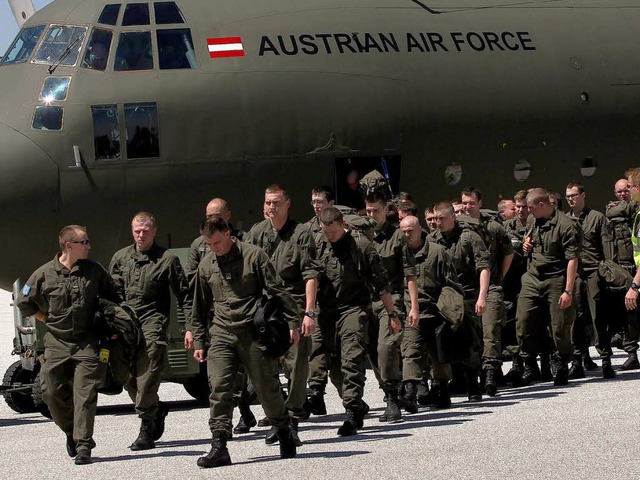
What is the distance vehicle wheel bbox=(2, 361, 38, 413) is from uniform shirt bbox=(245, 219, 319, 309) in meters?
4.08

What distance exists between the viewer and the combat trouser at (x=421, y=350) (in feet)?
40.9

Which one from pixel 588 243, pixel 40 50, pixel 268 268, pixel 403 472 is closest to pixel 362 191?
pixel 588 243

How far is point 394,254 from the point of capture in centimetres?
1222

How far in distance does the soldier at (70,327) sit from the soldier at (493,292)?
185 inches

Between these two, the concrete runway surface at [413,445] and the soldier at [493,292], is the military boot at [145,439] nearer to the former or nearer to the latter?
the concrete runway surface at [413,445]

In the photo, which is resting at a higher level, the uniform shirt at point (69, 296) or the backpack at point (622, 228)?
the backpack at point (622, 228)

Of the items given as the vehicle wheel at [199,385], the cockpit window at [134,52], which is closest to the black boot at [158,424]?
the vehicle wheel at [199,385]

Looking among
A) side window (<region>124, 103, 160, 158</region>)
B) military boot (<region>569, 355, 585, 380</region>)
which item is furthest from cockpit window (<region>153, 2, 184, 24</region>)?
military boot (<region>569, 355, 585, 380</region>)

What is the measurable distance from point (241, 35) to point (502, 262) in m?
4.40

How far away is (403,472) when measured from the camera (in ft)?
29.2

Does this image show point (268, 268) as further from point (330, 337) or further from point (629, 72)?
point (629, 72)

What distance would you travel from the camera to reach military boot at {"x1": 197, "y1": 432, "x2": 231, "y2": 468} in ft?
31.3

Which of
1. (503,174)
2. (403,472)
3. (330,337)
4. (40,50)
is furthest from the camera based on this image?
(503,174)

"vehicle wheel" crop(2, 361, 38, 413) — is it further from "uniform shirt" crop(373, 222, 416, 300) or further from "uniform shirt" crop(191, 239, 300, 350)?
"uniform shirt" crop(191, 239, 300, 350)
